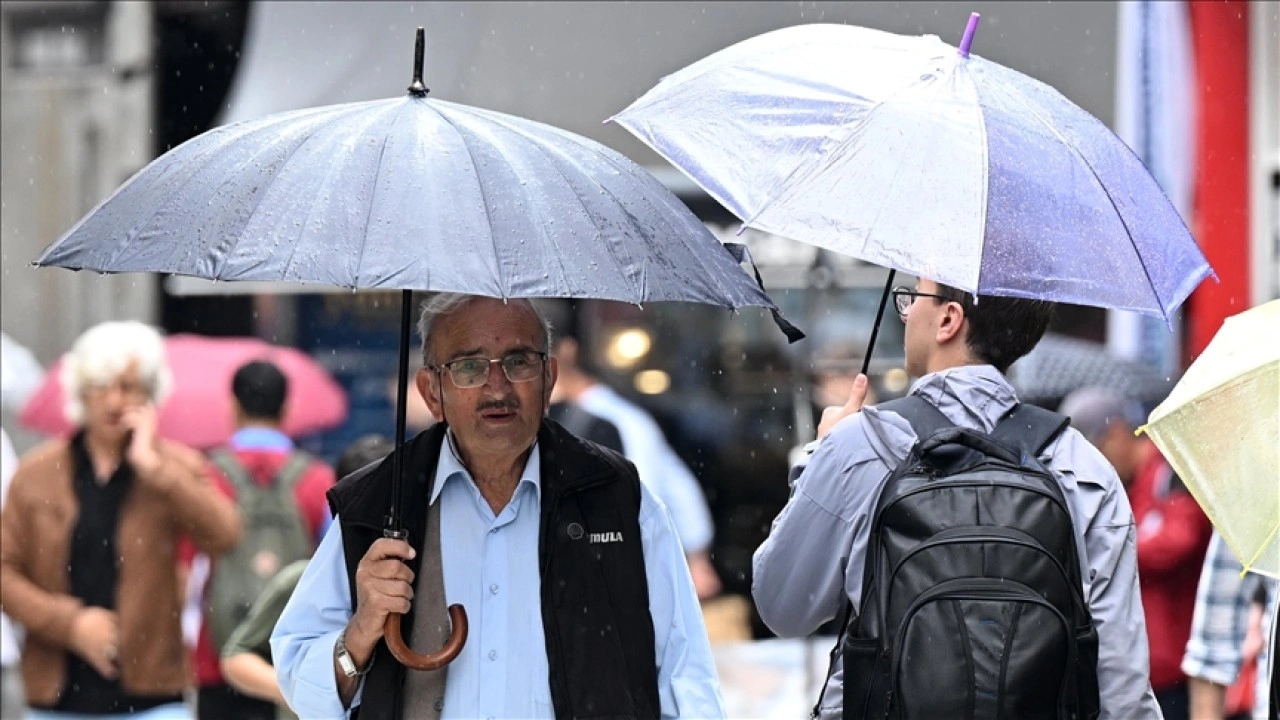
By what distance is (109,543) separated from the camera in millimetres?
7188

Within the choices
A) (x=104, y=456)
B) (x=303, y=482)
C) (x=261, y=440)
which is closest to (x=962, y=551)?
(x=303, y=482)

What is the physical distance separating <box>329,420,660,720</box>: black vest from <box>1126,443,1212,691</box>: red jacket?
13.1 feet

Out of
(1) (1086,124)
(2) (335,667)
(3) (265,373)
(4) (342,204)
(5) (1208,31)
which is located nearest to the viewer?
(4) (342,204)

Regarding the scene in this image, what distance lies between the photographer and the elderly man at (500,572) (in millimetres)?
3383

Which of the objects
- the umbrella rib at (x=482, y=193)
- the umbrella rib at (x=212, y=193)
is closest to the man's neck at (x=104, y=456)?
the umbrella rib at (x=212, y=193)

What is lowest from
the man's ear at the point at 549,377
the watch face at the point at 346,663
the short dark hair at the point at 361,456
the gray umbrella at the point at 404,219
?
the watch face at the point at 346,663

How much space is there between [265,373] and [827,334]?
2720 millimetres

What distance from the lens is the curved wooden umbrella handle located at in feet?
10.8

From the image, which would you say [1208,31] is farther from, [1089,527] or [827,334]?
[1089,527]

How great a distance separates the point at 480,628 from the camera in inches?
135

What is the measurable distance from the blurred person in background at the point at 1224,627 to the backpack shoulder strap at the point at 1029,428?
8.70 feet

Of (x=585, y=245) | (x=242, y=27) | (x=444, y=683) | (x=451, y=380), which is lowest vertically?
(x=444, y=683)

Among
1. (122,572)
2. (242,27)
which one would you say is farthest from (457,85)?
(122,572)

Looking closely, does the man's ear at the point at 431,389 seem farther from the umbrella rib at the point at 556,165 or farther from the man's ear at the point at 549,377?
the umbrella rib at the point at 556,165
